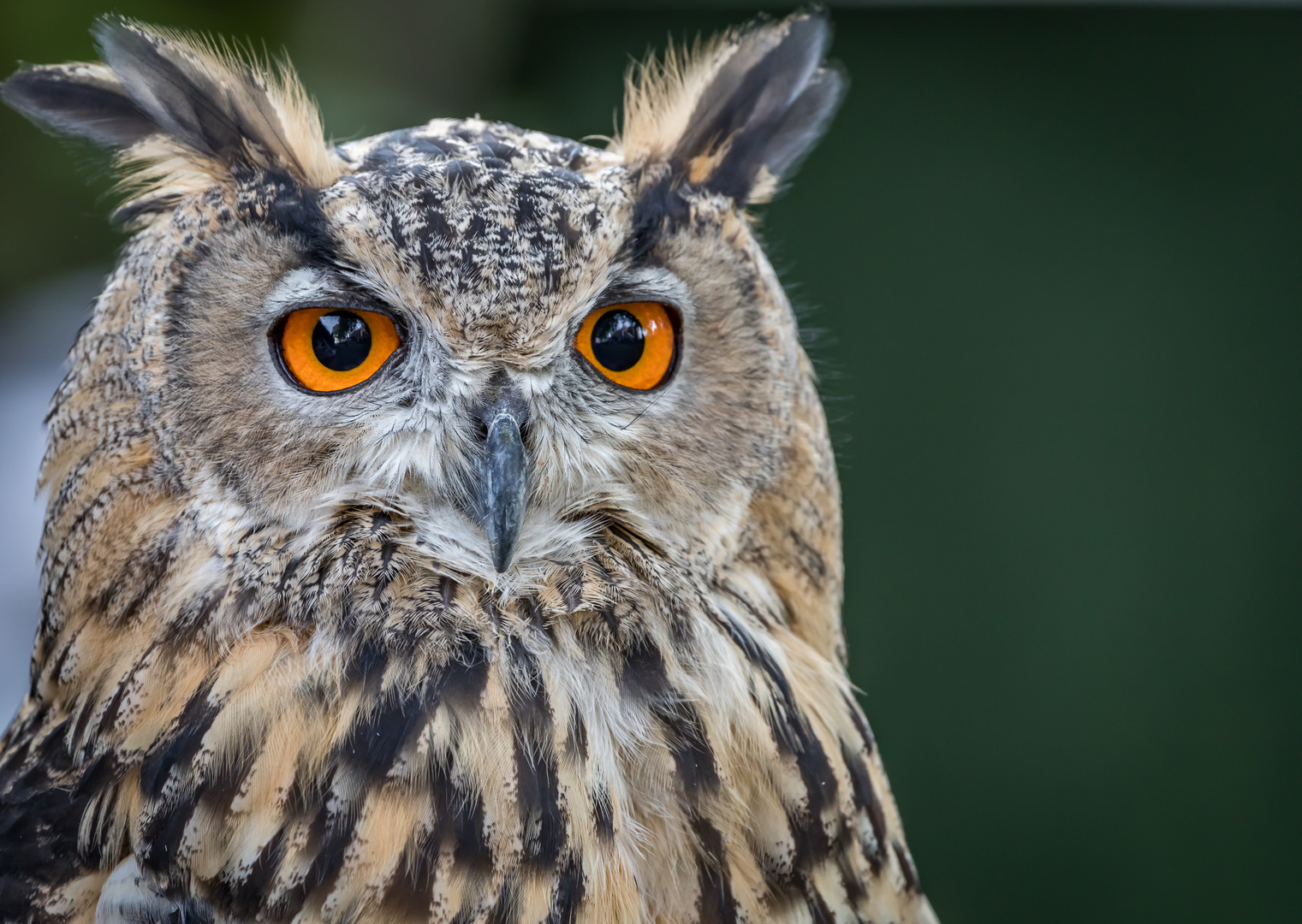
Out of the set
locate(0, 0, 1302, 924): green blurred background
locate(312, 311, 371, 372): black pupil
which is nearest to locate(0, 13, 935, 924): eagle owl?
locate(312, 311, 371, 372): black pupil

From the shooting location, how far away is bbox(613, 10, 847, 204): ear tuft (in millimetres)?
1205

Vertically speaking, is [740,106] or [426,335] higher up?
[740,106]

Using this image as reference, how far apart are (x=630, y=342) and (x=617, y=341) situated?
1 centimetres

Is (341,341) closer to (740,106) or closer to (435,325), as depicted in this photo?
(435,325)

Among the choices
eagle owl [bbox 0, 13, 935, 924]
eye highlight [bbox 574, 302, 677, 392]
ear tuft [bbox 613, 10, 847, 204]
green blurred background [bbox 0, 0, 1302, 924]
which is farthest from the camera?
green blurred background [bbox 0, 0, 1302, 924]

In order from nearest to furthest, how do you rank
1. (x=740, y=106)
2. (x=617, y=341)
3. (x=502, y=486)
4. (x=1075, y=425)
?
1. (x=502, y=486)
2. (x=617, y=341)
3. (x=740, y=106)
4. (x=1075, y=425)

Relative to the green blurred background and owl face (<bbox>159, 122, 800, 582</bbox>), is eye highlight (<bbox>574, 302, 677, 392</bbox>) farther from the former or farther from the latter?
the green blurred background

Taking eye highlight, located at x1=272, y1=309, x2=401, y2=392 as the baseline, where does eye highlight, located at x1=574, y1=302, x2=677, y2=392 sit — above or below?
above

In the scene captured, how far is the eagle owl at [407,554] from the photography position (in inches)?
36.7

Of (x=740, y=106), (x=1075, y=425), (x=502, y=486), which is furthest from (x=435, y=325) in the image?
(x=1075, y=425)

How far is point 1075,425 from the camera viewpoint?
3.13 metres

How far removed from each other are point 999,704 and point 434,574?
8.38ft

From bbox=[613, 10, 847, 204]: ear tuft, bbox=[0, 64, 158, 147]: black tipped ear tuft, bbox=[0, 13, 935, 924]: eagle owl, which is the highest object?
bbox=[613, 10, 847, 204]: ear tuft

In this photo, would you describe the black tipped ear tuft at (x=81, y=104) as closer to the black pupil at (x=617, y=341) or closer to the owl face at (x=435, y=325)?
the owl face at (x=435, y=325)
